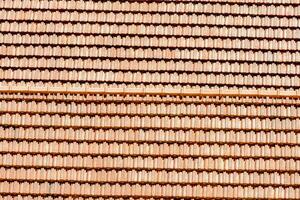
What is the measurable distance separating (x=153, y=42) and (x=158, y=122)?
0.71m

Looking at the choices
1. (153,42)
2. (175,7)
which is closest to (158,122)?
(153,42)

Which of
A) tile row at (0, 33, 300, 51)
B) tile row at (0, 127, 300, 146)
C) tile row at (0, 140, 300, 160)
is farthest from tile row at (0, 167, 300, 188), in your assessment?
tile row at (0, 33, 300, 51)

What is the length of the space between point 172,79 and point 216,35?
56 cm

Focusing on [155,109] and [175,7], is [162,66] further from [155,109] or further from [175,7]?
[175,7]

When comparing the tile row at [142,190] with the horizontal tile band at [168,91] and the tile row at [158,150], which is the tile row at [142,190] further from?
the horizontal tile band at [168,91]

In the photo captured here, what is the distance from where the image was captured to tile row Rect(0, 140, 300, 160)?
451 centimetres

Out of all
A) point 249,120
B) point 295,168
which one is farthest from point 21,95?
point 295,168

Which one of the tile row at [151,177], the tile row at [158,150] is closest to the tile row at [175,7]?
the tile row at [158,150]

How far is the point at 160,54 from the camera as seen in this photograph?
4.70 metres

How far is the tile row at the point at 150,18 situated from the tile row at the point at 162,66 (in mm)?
366

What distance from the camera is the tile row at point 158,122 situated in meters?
4.57

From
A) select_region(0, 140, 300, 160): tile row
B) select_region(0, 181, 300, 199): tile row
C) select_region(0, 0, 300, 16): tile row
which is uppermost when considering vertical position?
select_region(0, 0, 300, 16): tile row

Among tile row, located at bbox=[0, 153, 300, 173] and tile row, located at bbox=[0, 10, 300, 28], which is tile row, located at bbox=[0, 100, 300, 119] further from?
tile row, located at bbox=[0, 10, 300, 28]

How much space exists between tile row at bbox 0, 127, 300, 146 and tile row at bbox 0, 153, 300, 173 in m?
0.14
